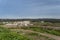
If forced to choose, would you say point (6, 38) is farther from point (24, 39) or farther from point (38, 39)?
point (38, 39)

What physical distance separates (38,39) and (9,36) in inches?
163

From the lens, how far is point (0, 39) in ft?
58.0

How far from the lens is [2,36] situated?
61.3ft

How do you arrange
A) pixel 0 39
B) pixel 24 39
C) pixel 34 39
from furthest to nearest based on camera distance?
pixel 34 39 < pixel 24 39 < pixel 0 39

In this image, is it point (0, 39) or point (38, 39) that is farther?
point (38, 39)

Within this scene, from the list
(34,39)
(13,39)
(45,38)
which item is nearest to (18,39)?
(13,39)

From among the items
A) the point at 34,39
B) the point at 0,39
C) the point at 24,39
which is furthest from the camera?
the point at 34,39

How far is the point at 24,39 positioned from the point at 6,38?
1.68 meters

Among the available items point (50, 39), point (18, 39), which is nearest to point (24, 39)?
point (18, 39)

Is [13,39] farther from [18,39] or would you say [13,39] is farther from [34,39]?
[34,39]

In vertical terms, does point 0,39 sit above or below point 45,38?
above

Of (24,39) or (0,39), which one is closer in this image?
(0,39)

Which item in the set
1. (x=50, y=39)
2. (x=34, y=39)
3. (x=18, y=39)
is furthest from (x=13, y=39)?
(x=50, y=39)

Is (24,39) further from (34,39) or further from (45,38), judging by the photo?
(45,38)
